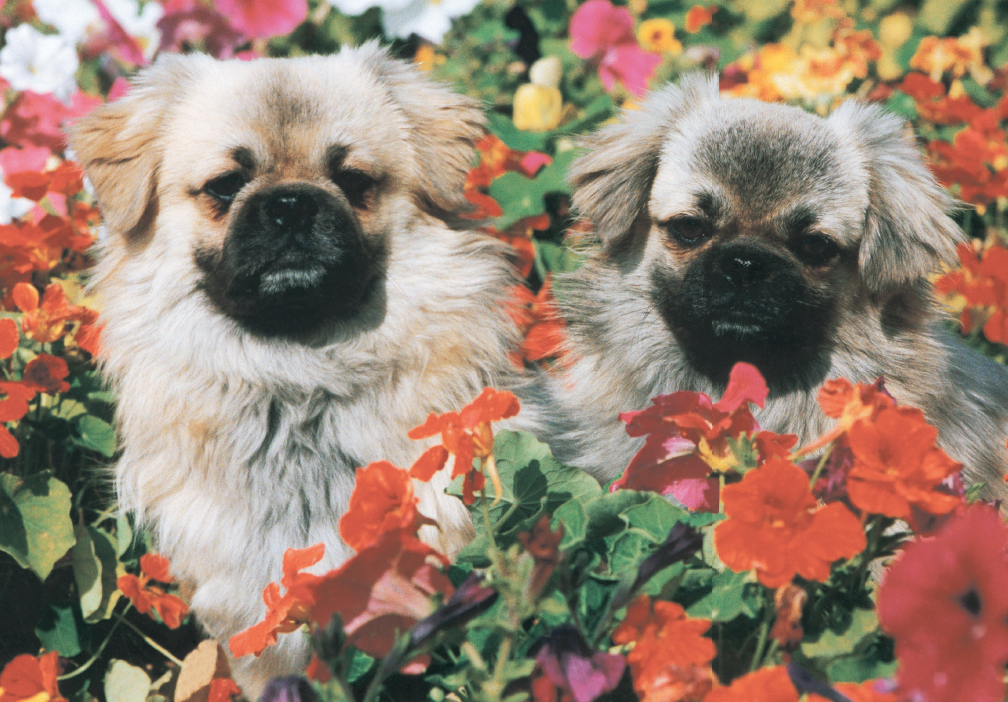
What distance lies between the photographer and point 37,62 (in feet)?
10.9

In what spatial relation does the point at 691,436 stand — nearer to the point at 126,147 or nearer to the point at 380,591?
the point at 380,591

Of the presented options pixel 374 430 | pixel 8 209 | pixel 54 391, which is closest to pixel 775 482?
pixel 374 430

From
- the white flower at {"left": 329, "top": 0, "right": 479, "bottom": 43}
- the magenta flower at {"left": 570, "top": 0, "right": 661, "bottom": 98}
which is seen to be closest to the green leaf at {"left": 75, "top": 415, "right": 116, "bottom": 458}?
the white flower at {"left": 329, "top": 0, "right": 479, "bottom": 43}

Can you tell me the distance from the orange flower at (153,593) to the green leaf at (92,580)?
0.12 metres

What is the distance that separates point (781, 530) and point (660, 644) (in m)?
0.22

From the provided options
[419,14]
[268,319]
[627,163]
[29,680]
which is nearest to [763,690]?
[29,680]

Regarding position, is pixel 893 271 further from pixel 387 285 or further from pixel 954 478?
pixel 387 285

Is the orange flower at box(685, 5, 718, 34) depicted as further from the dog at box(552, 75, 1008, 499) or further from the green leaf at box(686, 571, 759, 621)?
the green leaf at box(686, 571, 759, 621)

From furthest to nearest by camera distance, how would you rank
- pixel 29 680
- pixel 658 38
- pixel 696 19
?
pixel 696 19 → pixel 658 38 → pixel 29 680

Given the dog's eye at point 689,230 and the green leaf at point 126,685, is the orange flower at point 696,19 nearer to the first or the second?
the dog's eye at point 689,230

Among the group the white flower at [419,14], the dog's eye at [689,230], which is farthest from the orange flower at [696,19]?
the dog's eye at [689,230]

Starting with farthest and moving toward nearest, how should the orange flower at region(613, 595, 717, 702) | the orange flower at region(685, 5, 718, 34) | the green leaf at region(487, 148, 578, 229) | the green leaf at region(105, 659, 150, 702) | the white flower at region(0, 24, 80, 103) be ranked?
the orange flower at region(685, 5, 718, 34) < the white flower at region(0, 24, 80, 103) < the green leaf at region(487, 148, 578, 229) < the green leaf at region(105, 659, 150, 702) < the orange flower at region(613, 595, 717, 702)

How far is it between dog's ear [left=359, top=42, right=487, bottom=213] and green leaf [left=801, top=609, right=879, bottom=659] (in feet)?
5.35

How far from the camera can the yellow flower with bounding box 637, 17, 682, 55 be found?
425 centimetres
